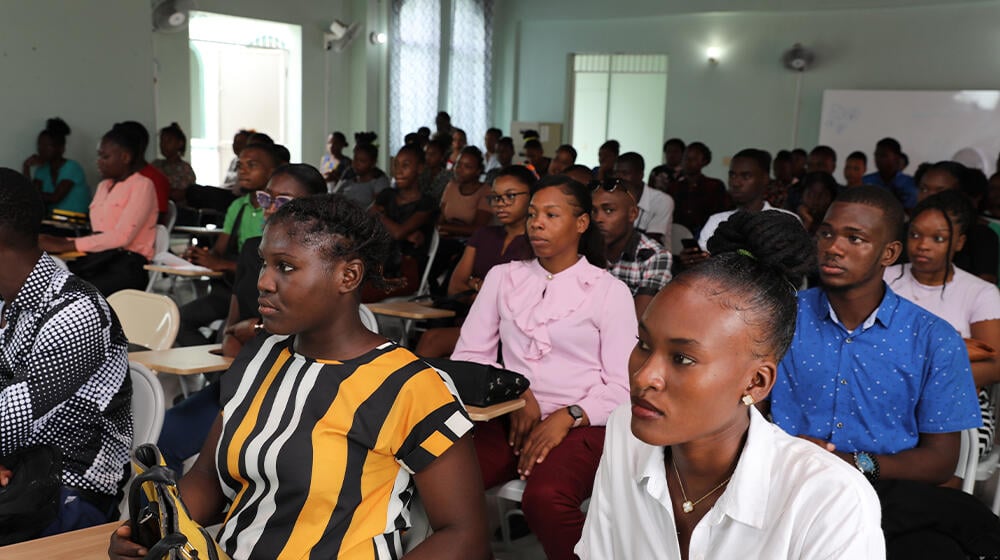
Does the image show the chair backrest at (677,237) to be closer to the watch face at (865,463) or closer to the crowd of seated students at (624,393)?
the crowd of seated students at (624,393)

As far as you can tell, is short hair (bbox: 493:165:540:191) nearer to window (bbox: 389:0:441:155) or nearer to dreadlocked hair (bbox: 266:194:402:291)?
dreadlocked hair (bbox: 266:194:402:291)

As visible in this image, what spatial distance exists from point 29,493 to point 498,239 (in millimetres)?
3061

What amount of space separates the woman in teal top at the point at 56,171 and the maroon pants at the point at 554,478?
5.67 meters

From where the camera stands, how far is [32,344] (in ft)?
7.11

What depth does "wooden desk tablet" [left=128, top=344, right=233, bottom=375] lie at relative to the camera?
10.2ft

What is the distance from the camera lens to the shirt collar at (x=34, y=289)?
2.20 meters

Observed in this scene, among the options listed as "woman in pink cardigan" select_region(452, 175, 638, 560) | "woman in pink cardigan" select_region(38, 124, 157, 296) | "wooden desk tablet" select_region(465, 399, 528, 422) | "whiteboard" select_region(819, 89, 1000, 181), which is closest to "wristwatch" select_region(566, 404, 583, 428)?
"woman in pink cardigan" select_region(452, 175, 638, 560)

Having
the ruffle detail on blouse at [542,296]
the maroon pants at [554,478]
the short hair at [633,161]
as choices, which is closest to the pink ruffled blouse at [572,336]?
the ruffle detail on blouse at [542,296]

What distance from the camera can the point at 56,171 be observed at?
7410 mm

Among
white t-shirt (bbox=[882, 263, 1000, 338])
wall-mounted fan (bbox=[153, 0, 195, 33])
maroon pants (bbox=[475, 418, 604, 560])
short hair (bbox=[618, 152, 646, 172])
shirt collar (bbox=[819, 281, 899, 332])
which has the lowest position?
maroon pants (bbox=[475, 418, 604, 560])

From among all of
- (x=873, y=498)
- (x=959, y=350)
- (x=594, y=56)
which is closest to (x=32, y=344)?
(x=873, y=498)

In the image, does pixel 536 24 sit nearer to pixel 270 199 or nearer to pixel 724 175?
pixel 724 175

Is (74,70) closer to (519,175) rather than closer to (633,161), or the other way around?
(633,161)

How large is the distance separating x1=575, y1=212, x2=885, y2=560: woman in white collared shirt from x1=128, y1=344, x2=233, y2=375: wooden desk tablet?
6.57ft
